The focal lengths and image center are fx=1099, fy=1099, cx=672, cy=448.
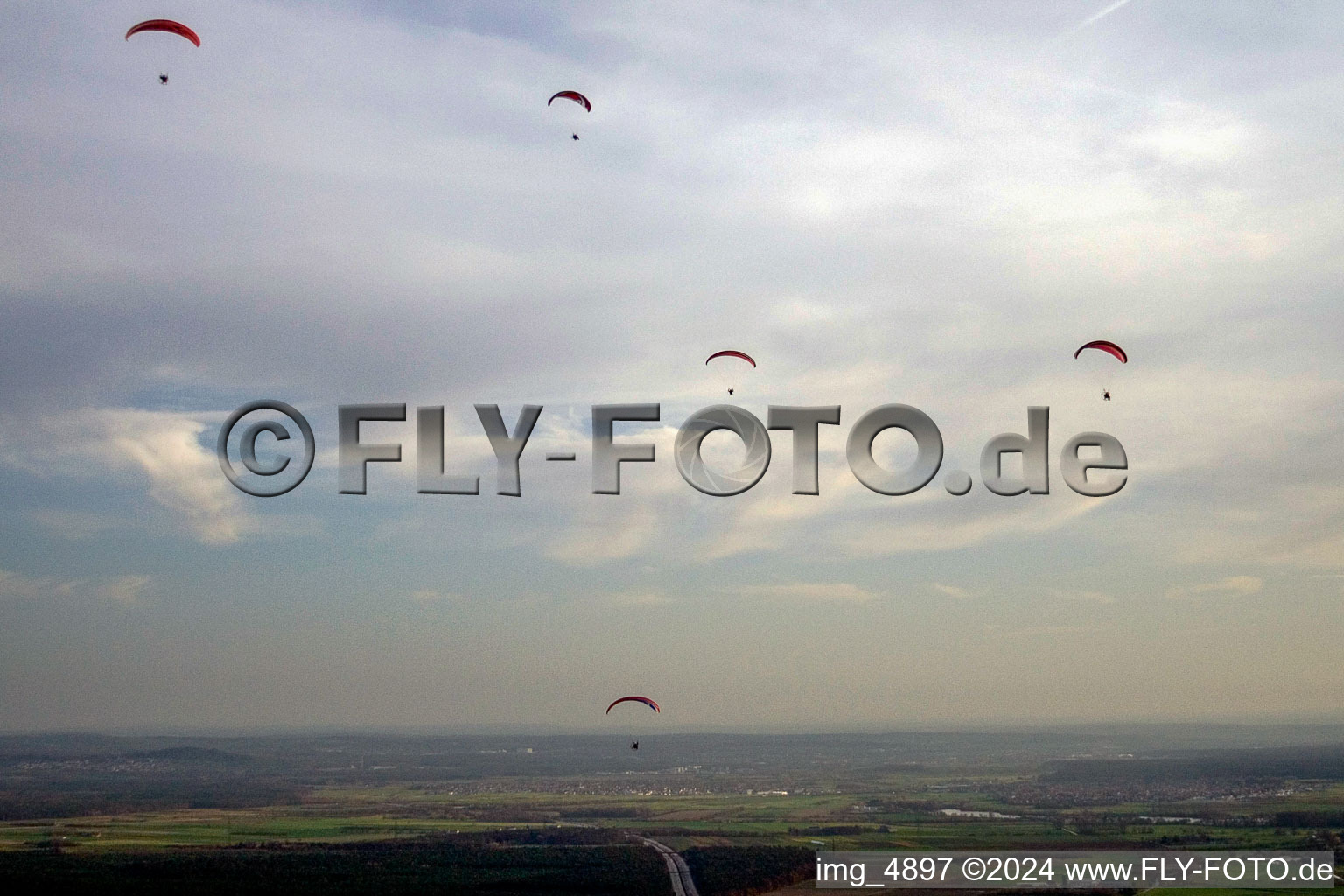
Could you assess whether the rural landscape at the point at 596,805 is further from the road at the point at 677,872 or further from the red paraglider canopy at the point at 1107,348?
the red paraglider canopy at the point at 1107,348

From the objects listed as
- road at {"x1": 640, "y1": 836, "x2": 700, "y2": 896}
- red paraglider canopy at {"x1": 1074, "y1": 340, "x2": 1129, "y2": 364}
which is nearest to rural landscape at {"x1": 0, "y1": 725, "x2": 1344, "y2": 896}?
road at {"x1": 640, "y1": 836, "x2": 700, "y2": 896}

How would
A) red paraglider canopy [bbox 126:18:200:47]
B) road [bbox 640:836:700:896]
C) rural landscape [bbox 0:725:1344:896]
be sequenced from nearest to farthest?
red paraglider canopy [bbox 126:18:200:47]
road [bbox 640:836:700:896]
rural landscape [bbox 0:725:1344:896]

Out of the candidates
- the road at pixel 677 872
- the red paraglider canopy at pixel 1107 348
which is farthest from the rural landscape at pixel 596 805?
the red paraglider canopy at pixel 1107 348

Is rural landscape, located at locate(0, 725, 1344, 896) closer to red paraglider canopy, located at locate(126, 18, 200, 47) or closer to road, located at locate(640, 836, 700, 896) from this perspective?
road, located at locate(640, 836, 700, 896)

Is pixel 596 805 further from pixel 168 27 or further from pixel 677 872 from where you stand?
pixel 168 27

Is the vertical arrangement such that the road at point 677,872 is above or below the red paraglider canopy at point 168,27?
below

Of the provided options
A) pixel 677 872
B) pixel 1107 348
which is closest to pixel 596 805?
pixel 677 872

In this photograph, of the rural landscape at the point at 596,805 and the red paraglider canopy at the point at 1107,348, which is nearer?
the red paraglider canopy at the point at 1107,348

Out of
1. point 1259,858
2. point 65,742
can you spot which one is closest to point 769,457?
point 1259,858
